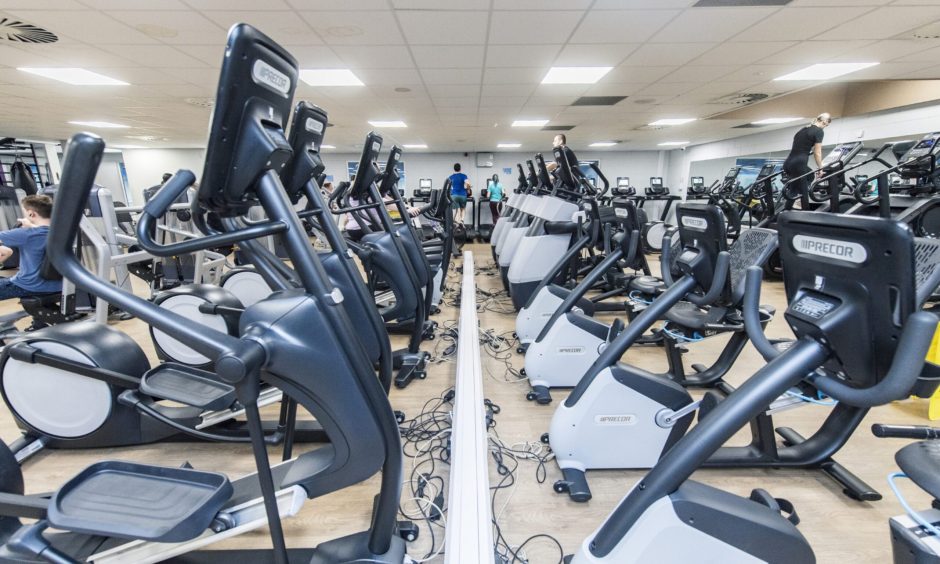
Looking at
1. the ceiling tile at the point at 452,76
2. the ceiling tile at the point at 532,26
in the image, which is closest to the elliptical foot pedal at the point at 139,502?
the ceiling tile at the point at 532,26

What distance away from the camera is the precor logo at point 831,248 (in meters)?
0.94

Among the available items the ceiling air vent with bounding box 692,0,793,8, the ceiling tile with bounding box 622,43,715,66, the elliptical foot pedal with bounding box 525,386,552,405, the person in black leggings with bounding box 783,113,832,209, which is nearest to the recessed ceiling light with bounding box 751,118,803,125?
the person in black leggings with bounding box 783,113,832,209

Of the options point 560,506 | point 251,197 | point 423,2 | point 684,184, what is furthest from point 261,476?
point 684,184

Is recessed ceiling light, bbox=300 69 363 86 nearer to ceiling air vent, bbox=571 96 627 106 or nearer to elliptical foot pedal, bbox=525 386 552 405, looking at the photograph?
ceiling air vent, bbox=571 96 627 106

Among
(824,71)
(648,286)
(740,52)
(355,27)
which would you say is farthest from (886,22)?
(355,27)

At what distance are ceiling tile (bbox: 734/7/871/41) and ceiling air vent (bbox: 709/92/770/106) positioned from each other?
268cm

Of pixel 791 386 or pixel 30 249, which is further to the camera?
pixel 30 249

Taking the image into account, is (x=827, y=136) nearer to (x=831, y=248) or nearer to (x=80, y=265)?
(x=831, y=248)

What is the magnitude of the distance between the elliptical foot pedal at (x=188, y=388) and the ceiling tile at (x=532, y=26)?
353cm

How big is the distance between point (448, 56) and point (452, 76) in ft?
2.63

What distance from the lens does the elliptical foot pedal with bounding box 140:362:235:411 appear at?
1760 millimetres

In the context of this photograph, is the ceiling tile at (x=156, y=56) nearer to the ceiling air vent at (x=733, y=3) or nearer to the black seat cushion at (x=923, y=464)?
the ceiling air vent at (x=733, y=3)

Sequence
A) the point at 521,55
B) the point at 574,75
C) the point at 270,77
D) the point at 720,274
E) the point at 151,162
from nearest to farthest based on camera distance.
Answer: the point at 270,77 → the point at 720,274 → the point at 521,55 → the point at 574,75 → the point at 151,162

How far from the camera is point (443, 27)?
3701 mm
